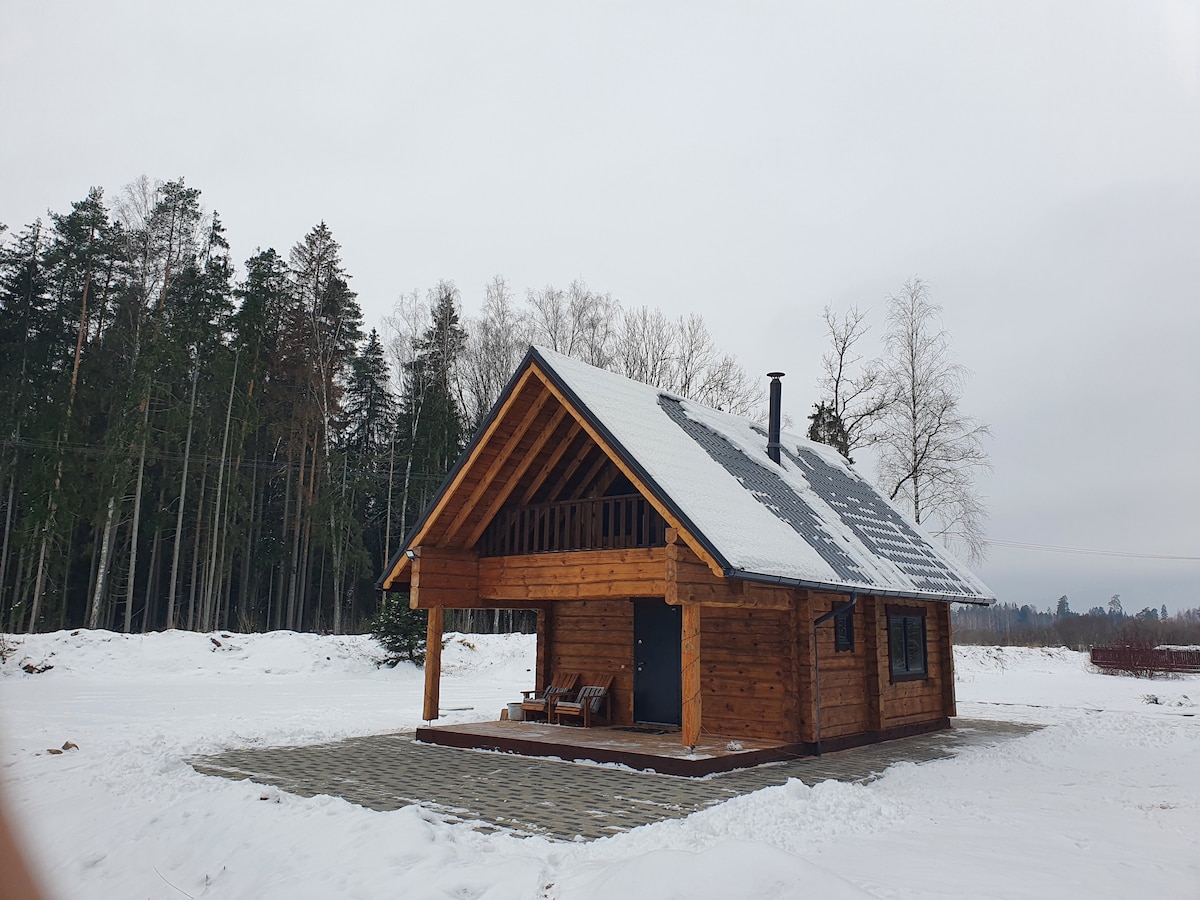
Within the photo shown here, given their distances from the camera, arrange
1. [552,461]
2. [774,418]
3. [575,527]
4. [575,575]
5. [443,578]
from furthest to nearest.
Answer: [774,418], [443,578], [552,461], [575,527], [575,575]

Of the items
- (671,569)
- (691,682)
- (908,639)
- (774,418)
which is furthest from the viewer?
(774,418)

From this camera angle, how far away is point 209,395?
33.9 m

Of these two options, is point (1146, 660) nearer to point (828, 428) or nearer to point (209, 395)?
point (828, 428)

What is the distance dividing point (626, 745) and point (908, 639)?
643 cm

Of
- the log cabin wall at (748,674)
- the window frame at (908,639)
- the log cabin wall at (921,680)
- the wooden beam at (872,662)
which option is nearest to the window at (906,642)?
the window frame at (908,639)

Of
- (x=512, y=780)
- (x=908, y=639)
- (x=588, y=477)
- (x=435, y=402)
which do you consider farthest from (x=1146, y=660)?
(x=512, y=780)

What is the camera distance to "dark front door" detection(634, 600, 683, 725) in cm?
1347

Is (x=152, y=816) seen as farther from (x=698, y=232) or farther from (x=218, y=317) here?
(x=218, y=317)

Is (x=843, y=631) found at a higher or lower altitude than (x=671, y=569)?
lower

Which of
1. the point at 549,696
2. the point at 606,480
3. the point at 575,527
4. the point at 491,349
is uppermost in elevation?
the point at 491,349

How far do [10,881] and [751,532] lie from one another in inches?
389

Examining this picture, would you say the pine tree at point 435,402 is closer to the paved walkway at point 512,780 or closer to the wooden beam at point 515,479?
the wooden beam at point 515,479

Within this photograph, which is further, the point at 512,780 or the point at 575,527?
the point at 575,527

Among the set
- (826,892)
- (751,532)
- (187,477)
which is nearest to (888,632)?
(751,532)
